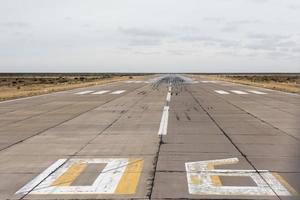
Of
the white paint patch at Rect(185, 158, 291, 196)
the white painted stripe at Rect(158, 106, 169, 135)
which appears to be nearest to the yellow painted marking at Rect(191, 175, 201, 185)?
the white paint patch at Rect(185, 158, 291, 196)

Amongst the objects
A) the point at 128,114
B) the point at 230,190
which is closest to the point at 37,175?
the point at 230,190

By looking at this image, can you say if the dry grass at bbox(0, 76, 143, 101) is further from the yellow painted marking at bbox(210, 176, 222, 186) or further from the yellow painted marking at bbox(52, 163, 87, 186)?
the yellow painted marking at bbox(210, 176, 222, 186)

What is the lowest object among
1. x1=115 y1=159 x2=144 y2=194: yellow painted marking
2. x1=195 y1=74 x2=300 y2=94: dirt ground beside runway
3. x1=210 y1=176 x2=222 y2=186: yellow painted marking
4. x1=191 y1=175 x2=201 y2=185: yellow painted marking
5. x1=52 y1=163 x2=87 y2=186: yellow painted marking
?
x1=195 y1=74 x2=300 y2=94: dirt ground beside runway

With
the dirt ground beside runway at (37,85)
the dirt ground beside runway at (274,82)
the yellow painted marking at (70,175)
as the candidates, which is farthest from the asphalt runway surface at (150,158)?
the dirt ground beside runway at (274,82)

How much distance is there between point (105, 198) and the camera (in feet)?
20.1

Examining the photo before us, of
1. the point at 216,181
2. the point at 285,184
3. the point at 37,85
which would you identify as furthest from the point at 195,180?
the point at 37,85

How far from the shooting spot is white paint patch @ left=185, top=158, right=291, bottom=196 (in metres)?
6.39

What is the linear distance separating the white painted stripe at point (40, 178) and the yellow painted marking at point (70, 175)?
29cm

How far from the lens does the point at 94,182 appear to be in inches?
277

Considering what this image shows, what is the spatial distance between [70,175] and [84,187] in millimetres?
867

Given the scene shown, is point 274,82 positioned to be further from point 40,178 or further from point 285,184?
point 40,178

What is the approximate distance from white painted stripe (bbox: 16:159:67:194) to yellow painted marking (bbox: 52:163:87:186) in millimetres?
291

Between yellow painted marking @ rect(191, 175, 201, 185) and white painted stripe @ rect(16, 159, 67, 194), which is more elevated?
yellow painted marking @ rect(191, 175, 201, 185)

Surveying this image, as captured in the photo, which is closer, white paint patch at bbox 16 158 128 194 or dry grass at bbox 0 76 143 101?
white paint patch at bbox 16 158 128 194
